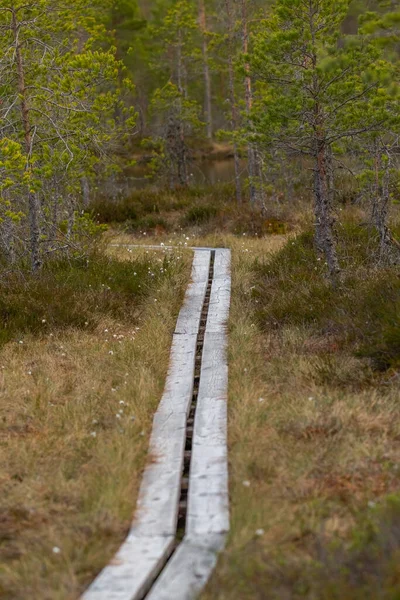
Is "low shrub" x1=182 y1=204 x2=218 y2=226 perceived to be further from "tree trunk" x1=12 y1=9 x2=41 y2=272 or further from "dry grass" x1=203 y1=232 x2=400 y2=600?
"dry grass" x1=203 y1=232 x2=400 y2=600

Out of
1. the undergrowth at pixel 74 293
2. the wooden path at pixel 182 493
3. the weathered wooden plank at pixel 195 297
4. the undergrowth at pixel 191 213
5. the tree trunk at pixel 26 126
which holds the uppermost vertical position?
the tree trunk at pixel 26 126

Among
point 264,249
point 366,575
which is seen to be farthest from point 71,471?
point 264,249

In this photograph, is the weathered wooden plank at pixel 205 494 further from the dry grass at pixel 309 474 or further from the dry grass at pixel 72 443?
the dry grass at pixel 72 443

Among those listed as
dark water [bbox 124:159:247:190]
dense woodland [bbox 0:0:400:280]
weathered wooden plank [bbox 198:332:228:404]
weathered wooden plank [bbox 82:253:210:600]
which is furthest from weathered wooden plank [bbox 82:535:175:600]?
dark water [bbox 124:159:247:190]

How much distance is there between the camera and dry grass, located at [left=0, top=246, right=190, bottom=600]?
4.86 m

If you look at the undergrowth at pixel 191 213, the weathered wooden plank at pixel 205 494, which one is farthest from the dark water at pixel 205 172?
the weathered wooden plank at pixel 205 494

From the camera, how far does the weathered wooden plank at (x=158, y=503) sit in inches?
178

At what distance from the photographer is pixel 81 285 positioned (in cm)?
1095

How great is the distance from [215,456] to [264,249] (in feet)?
28.5

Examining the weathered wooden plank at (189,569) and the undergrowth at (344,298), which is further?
the undergrowth at (344,298)

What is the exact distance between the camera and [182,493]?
593 cm

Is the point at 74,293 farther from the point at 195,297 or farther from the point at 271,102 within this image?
the point at 271,102

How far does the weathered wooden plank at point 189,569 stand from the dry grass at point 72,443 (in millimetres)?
488

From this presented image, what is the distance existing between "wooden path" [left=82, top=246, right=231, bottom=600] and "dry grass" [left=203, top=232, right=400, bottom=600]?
0.14 m
